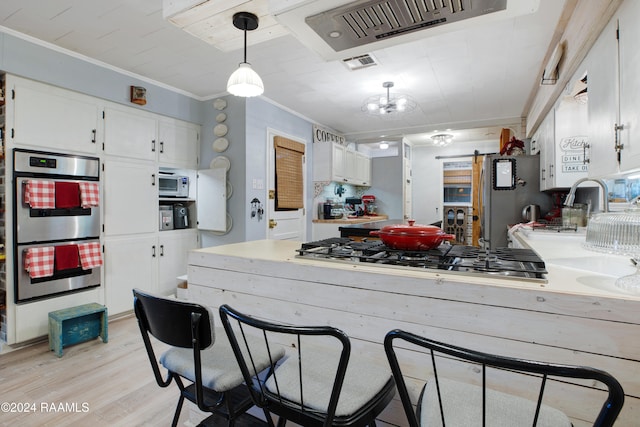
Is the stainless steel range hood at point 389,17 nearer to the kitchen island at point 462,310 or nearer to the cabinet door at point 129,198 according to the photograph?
the kitchen island at point 462,310

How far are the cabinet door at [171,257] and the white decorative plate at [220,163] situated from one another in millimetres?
859

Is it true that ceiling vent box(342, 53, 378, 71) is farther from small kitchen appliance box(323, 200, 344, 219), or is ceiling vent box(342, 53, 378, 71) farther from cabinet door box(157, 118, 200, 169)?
small kitchen appliance box(323, 200, 344, 219)

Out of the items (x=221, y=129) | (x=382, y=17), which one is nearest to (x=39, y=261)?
(x=221, y=129)

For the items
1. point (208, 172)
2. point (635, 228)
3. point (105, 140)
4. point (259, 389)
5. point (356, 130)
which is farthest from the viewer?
point (356, 130)

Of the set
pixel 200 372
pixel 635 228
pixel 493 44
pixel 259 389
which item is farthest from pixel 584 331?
pixel 493 44

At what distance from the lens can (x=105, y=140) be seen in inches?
124

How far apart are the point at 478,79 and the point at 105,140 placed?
12.5 ft

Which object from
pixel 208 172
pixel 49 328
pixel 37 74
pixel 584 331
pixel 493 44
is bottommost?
pixel 49 328

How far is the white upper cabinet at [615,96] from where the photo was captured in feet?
4.66

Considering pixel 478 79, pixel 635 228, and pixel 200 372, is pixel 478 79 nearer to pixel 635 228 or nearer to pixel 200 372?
pixel 635 228

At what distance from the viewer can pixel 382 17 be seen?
4.20 feet

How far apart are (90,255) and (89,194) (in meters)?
0.55

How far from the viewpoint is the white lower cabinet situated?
127 inches

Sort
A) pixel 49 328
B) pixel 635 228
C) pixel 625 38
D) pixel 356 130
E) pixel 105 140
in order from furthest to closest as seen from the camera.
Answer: pixel 356 130 → pixel 105 140 → pixel 49 328 → pixel 625 38 → pixel 635 228
